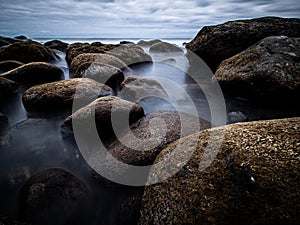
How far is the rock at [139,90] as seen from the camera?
20.8 ft

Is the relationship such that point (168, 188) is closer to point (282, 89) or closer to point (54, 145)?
point (54, 145)

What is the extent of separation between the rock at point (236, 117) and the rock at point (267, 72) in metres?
0.86

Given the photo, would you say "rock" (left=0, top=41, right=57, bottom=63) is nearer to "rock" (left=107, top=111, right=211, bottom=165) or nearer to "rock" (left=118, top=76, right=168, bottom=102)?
"rock" (left=118, top=76, right=168, bottom=102)

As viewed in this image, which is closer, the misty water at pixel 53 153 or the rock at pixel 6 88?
the misty water at pixel 53 153

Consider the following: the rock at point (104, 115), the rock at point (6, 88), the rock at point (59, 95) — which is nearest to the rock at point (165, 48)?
the rock at point (6, 88)

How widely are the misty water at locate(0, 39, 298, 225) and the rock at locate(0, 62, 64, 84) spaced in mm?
1086

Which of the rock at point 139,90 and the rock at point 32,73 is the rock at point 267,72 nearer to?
Result: the rock at point 139,90

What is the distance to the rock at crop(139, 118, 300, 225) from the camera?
71.7 inches

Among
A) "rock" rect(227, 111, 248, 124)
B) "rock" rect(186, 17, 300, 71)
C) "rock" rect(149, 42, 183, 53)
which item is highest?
"rock" rect(186, 17, 300, 71)

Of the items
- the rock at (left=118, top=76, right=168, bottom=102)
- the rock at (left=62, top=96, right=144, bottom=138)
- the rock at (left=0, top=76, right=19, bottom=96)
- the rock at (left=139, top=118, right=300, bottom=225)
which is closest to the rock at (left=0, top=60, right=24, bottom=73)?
the rock at (left=0, top=76, right=19, bottom=96)

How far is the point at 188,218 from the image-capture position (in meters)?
1.94

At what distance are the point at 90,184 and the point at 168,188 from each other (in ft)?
5.42

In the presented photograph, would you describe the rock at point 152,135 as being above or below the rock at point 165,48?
below

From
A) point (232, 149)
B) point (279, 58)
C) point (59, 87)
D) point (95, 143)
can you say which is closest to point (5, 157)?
point (95, 143)
